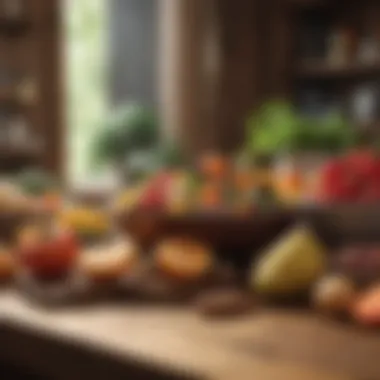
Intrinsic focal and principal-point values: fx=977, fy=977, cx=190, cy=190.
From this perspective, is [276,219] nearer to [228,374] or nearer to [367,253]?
[367,253]

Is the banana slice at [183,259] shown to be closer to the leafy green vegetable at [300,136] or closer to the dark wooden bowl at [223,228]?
the dark wooden bowl at [223,228]

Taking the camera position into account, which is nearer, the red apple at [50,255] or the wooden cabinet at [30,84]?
the red apple at [50,255]

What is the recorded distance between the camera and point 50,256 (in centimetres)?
130

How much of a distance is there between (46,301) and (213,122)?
Answer: 3158 mm

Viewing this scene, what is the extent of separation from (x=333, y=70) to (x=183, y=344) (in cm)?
338

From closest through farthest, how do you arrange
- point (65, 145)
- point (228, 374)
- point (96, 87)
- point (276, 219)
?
1. point (228, 374)
2. point (276, 219)
3. point (65, 145)
4. point (96, 87)

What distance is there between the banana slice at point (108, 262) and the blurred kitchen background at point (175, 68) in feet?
8.28

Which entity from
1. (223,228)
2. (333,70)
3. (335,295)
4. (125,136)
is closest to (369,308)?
(335,295)

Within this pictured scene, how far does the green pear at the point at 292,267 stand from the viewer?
47.6 inches

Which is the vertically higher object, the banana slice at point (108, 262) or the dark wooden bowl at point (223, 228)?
the dark wooden bowl at point (223, 228)

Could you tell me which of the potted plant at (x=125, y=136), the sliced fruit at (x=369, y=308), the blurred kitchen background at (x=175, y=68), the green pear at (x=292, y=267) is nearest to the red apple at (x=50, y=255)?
the green pear at (x=292, y=267)

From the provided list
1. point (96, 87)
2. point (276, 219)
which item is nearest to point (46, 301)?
point (276, 219)

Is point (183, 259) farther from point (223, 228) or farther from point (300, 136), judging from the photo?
point (300, 136)

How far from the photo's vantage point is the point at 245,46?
14.5 ft
